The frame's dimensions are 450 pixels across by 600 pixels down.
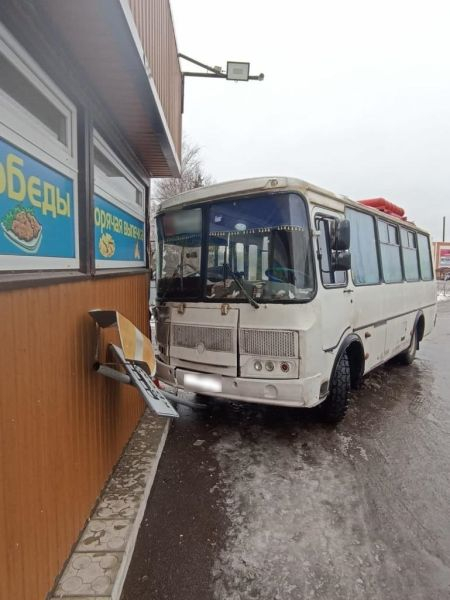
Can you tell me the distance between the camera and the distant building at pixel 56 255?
1908 mm

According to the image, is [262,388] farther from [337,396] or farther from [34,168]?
[34,168]

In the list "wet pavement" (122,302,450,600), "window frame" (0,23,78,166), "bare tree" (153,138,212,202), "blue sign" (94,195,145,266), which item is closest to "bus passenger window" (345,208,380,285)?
"wet pavement" (122,302,450,600)

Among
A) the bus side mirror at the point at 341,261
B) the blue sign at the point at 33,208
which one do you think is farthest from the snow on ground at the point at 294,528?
the blue sign at the point at 33,208

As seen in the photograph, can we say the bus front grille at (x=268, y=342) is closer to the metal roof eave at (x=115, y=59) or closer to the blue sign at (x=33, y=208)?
the blue sign at (x=33, y=208)

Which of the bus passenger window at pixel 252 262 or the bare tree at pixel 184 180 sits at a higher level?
Answer: the bare tree at pixel 184 180

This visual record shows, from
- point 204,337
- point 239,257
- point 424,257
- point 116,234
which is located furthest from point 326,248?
point 424,257

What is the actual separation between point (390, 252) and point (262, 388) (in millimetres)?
4027

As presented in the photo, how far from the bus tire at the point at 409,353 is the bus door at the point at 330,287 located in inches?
162

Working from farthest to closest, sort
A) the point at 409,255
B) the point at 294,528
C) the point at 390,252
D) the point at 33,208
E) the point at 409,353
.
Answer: the point at 409,353
the point at 409,255
the point at 390,252
the point at 294,528
the point at 33,208

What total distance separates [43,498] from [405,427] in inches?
168

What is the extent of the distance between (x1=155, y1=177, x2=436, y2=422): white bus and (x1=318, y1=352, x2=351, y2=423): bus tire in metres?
0.02

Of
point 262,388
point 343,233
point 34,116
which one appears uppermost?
point 34,116

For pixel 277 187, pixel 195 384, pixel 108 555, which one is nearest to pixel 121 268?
pixel 195 384

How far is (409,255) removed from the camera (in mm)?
7684
